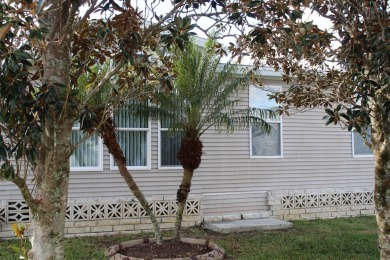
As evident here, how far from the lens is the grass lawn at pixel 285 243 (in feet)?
25.8

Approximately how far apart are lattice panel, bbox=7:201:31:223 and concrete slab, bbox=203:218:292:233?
3986 millimetres

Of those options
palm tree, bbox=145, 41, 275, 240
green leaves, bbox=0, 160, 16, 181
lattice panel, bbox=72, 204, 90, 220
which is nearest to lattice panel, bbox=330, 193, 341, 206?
palm tree, bbox=145, 41, 275, 240

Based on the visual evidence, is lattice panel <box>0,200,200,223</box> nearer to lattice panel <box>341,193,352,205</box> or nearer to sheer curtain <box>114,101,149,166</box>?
sheer curtain <box>114,101,149,166</box>

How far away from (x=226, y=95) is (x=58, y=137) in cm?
574

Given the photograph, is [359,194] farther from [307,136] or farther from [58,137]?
[58,137]

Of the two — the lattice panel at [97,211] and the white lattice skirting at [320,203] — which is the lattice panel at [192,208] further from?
the white lattice skirting at [320,203]

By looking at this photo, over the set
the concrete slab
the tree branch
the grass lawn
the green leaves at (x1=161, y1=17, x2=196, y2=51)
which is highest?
the green leaves at (x1=161, y1=17, x2=196, y2=51)

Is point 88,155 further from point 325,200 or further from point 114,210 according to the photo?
point 325,200

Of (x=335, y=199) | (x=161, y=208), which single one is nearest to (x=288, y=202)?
(x=335, y=199)

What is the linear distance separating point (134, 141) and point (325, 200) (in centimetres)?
567

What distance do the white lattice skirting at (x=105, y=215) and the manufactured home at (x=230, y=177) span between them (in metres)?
0.02

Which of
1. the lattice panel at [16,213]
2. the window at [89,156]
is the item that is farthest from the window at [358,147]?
the lattice panel at [16,213]

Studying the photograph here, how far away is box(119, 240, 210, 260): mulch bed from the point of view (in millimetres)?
7207

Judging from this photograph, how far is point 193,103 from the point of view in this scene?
8.17m
